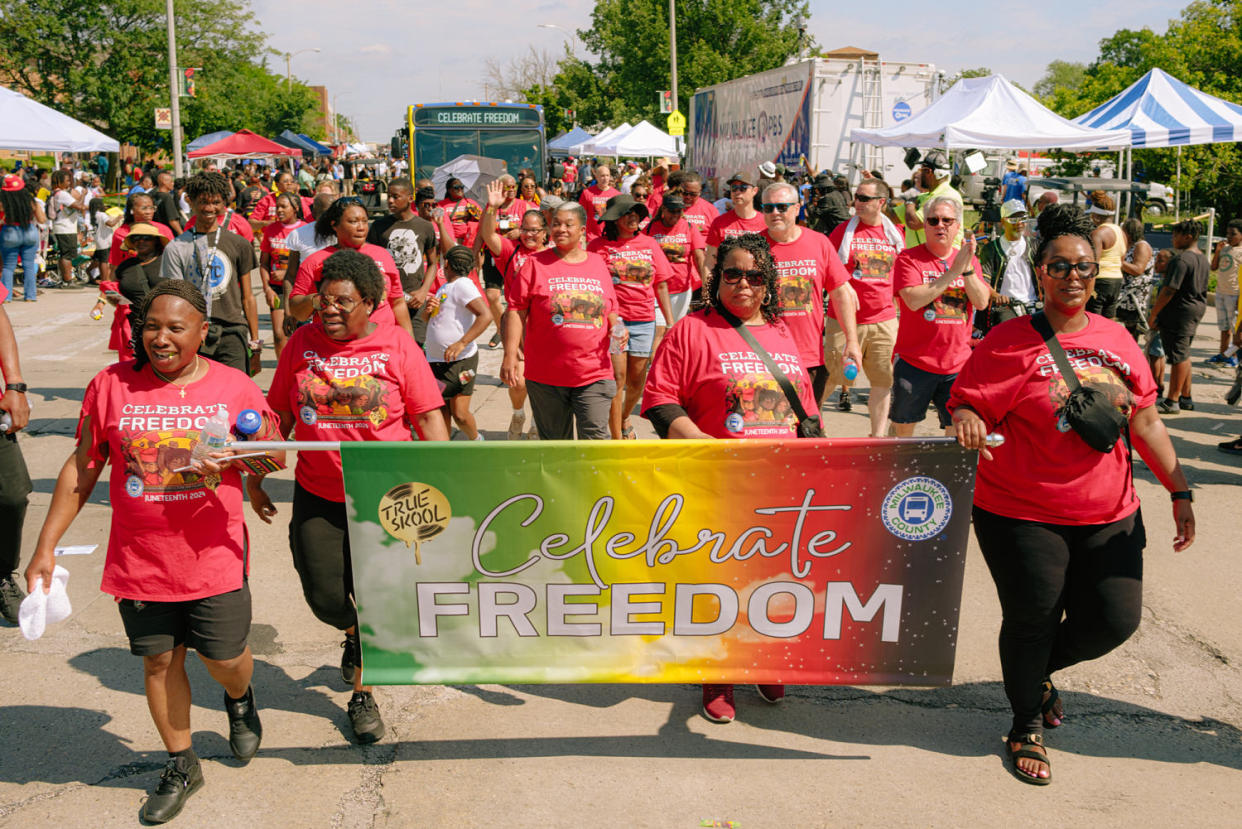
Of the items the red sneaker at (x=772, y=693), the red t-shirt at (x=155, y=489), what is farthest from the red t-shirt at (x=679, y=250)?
the red t-shirt at (x=155, y=489)

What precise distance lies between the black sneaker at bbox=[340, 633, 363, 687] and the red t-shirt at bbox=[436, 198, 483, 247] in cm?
812

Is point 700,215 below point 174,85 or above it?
below

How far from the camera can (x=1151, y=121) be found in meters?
13.9

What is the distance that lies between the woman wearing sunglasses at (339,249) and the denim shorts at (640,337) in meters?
1.88

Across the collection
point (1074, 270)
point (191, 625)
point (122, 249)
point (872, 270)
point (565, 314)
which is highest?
point (122, 249)

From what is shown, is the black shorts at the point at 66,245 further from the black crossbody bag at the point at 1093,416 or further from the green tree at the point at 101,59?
the green tree at the point at 101,59

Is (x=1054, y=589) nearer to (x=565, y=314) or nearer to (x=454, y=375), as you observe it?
(x=565, y=314)

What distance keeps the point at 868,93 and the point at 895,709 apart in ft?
62.2

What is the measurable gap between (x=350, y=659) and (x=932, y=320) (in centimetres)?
399

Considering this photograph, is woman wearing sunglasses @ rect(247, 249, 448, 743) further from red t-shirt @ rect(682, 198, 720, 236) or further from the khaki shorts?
red t-shirt @ rect(682, 198, 720, 236)

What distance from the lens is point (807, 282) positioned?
6.80 m

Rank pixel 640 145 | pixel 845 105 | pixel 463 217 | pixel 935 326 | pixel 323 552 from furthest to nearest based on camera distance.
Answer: pixel 640 145 < pixel 845 105 < pixel 463 217 < pixel 935 326 < pixel 323 552

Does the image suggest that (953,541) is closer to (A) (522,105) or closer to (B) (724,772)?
(B) (724,772)

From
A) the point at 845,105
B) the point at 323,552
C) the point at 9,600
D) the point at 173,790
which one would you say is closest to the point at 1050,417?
the point at 323,552
